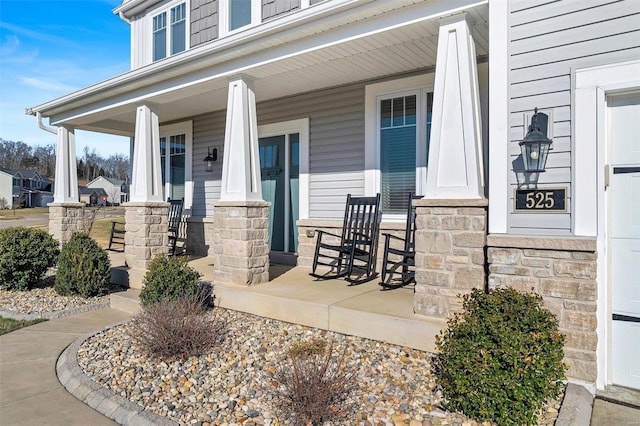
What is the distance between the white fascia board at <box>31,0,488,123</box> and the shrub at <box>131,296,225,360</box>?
280 cm

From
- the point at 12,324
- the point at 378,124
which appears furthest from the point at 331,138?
the point at 12,324

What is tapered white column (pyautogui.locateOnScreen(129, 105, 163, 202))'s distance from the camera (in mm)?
6066

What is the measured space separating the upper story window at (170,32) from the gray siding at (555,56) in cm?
566

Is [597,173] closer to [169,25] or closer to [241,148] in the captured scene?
[241,148]

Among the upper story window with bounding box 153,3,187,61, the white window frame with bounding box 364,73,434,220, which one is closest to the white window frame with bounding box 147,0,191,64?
the upper story window with bounding box 153,3,187,61

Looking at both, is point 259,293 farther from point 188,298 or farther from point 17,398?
point 17,398

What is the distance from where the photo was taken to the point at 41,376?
124 inches

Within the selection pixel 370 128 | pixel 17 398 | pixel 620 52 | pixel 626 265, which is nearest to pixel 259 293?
pixel 17 398

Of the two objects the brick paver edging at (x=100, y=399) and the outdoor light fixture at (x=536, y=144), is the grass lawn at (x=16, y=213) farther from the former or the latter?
the outdoor light fixture at (x=536, y=144)

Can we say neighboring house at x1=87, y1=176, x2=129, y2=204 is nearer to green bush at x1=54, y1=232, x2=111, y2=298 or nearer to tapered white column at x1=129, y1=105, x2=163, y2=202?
tapered white column at x1=129, y1=105, x2=163, y2=202

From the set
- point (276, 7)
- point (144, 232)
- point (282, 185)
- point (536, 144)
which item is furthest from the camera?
point (282, 185)

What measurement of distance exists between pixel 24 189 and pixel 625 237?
166 feet

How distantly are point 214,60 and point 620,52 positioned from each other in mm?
3951

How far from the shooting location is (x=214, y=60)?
190 inches
